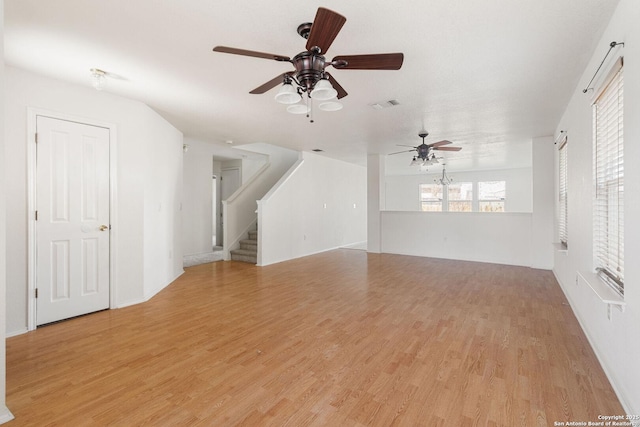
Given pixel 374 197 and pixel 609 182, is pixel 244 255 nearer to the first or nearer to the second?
pixel 374 197

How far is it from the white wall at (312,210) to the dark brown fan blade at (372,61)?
443cm

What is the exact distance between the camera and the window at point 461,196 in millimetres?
12203

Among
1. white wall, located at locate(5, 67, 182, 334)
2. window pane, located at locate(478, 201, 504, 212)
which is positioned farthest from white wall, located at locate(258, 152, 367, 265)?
window pane, located at locate(478, 201, 504, 212)

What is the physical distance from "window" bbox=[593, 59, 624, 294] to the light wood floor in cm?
80

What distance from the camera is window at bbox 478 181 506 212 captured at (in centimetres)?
1158

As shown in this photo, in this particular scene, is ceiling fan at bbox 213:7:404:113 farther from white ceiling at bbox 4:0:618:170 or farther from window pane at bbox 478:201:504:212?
window pane at bbox 478:201:504:212

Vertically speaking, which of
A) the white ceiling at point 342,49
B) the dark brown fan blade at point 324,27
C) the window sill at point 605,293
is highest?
the white ceiling at point 342,49

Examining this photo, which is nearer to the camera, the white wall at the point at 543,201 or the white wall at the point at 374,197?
the white wall at the point at 543,201

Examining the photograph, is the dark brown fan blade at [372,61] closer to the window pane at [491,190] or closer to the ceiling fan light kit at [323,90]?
the ceiling fan light kit at [323,90]

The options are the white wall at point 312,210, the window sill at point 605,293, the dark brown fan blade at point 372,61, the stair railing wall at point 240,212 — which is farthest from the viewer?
the stair railing wall at point 240,212

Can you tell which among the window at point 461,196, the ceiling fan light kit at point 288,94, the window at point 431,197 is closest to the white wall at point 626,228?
the ceiling fan light kit at point 288,94

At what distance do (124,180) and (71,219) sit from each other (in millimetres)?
714

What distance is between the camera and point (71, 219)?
3320 millimetres

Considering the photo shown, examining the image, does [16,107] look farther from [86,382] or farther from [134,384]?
[134,384]
